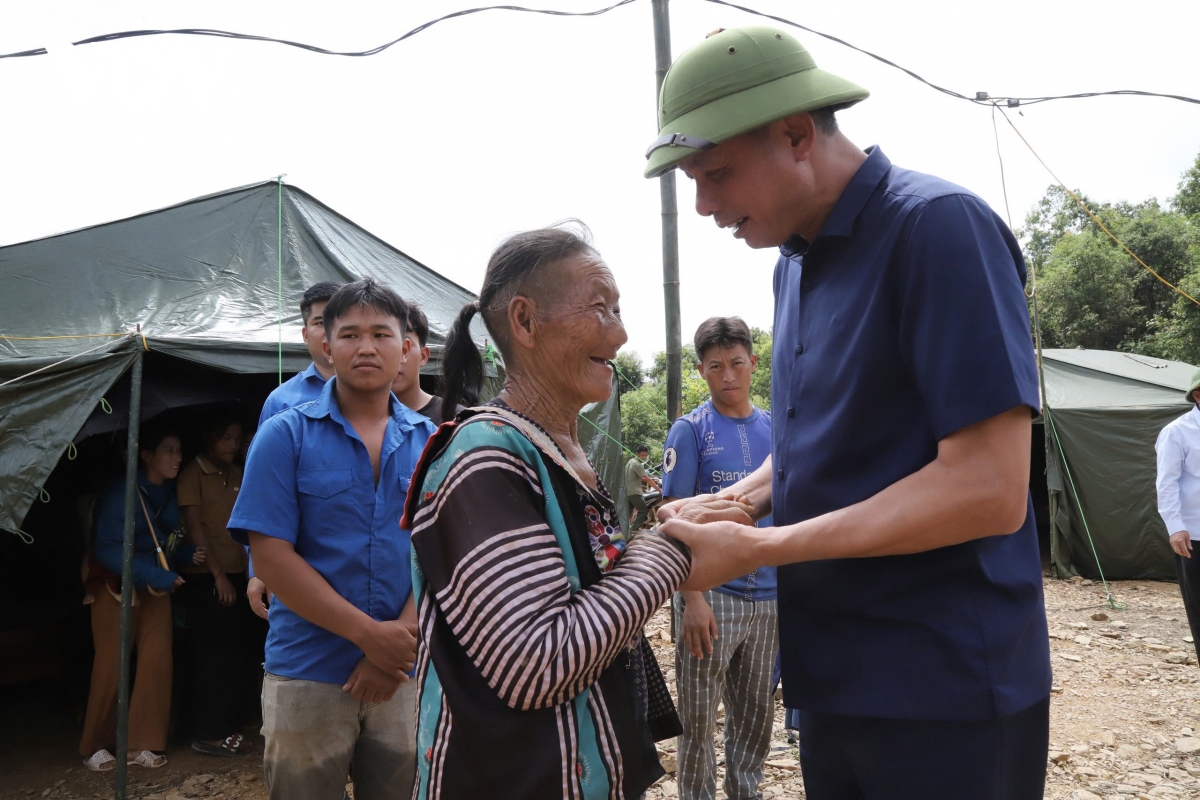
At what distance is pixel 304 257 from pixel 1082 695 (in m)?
6.77

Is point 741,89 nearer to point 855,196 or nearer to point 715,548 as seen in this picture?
point 855,196

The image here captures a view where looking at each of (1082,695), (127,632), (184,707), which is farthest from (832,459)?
(1082,695)

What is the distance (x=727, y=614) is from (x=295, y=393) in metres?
2.15

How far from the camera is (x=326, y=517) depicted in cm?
260

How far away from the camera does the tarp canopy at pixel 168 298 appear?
4266mm

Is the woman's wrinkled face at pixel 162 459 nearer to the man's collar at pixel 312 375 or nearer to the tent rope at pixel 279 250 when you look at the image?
the tent rope at pixel 279 250

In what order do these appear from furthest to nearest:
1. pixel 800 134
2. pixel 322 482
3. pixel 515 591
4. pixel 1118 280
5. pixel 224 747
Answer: pixel 1118 280
pixel 224 747
pixel 322 482
pixel 800 134
pixel 515 591

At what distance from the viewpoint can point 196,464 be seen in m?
5.42

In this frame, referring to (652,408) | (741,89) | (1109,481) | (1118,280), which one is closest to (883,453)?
(741,89)

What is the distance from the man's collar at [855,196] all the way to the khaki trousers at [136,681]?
5.05 meters

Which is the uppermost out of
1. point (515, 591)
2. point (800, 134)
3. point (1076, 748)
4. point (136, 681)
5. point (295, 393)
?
point (800, 134)

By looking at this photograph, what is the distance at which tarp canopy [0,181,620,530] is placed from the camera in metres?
4.27

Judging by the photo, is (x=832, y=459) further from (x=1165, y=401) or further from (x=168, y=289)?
(x=1165, y=401)

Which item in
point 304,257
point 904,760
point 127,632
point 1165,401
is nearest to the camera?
point 904,760
